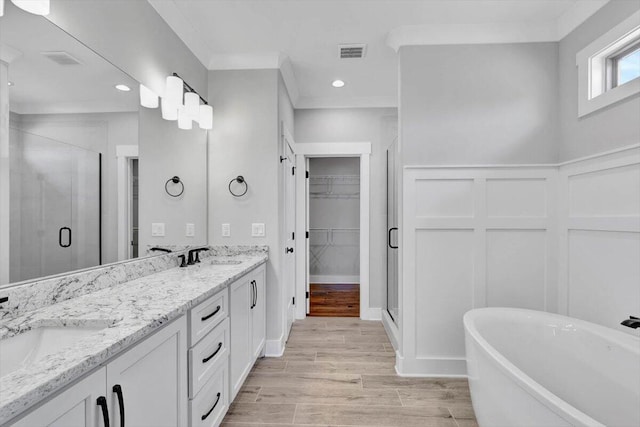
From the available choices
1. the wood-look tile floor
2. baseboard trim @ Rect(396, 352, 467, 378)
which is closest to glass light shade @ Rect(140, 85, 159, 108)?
the wood-look tile floor

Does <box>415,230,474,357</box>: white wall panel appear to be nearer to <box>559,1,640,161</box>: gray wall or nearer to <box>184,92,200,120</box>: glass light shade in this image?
<box>559,1,640,161</box>: gray wall

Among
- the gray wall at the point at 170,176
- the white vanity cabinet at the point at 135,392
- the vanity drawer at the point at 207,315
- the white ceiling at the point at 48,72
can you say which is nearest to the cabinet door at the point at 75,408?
the white vanity cabinet at the point at 135,392

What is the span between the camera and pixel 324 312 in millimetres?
4145

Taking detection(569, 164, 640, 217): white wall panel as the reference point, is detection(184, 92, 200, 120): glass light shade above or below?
above

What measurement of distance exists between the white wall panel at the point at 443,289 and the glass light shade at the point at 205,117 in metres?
1.91

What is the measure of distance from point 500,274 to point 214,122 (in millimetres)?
2651

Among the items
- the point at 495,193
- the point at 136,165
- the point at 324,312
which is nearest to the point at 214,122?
the point at 136,165

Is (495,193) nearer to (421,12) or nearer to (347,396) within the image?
(421,12)

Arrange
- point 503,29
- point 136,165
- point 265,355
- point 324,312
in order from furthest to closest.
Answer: point 324,312 → point 265,355 → point 503,29 → point 136,165

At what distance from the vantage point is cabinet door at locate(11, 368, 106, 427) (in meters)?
0.68

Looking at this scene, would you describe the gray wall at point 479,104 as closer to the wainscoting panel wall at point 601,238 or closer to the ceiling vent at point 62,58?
the wainscoting panel wall at point 601,238

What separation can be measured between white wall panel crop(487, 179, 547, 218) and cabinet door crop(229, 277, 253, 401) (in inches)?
74.2

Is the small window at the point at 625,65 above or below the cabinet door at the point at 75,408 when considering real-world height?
above

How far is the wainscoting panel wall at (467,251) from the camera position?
243 centimetres
